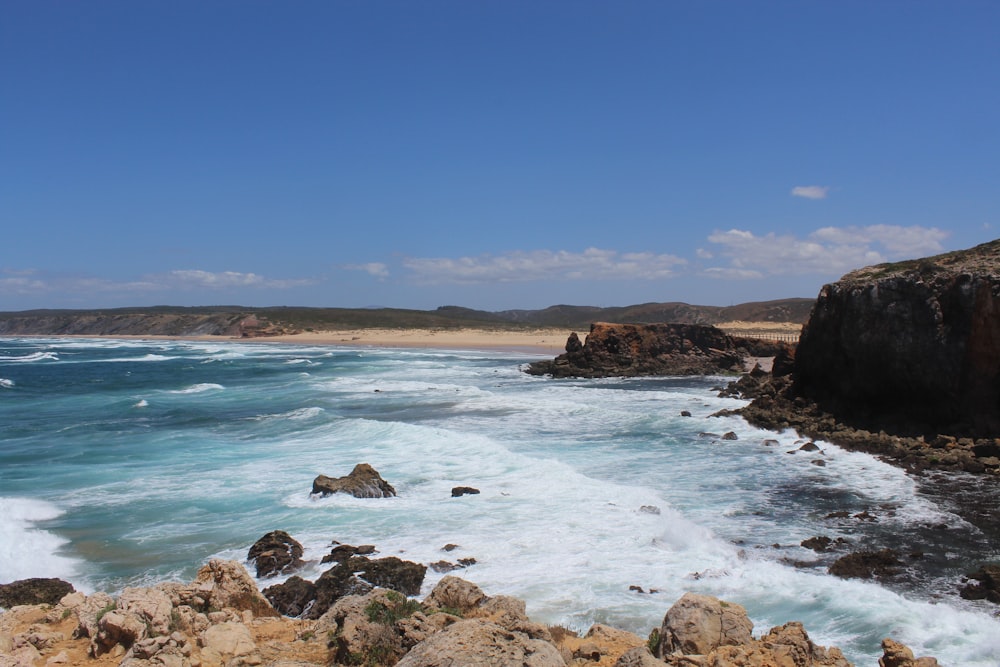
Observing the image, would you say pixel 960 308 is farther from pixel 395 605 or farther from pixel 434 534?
pixel 395 605

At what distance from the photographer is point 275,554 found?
1148 cm

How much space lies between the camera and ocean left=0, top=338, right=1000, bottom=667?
9945mm

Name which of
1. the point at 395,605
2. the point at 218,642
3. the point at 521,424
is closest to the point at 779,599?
the point at 395,605

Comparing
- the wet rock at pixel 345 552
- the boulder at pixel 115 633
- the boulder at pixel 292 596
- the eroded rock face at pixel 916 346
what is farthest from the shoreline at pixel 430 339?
the boulder at pixel 115 633

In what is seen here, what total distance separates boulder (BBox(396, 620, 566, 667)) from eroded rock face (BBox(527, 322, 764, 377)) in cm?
3729

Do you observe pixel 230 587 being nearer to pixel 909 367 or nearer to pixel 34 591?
pixel 34 591

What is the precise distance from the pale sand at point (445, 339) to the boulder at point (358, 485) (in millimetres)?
51462

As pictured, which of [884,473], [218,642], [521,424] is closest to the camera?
[218,642]

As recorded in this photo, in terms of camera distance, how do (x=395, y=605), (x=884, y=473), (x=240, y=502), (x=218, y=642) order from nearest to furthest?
1. (x=218, y=642)
2. (x=395, y=605)
3. (x=240, y=502)
4. (x=884, y=473)

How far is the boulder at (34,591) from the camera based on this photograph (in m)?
9.72

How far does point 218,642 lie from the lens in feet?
22.7

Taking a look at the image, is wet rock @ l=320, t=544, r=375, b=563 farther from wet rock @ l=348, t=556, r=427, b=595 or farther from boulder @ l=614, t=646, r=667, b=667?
boulder @ l=614, t=646, r=667, b=667

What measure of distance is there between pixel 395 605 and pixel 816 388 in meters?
22.1

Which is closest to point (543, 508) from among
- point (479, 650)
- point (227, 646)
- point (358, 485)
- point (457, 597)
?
point (358, 485)
